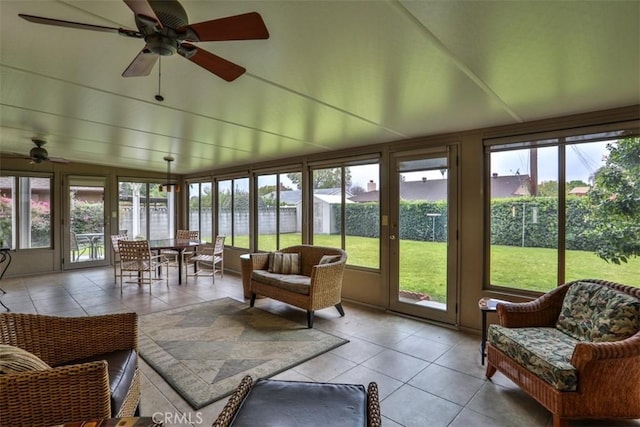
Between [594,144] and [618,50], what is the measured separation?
151 cm

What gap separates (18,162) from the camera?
6.54 meters

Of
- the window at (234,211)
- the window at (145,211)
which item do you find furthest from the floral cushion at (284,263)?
the window at (145,211)

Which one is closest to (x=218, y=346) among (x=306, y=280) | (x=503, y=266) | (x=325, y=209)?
(x=306, y=280)

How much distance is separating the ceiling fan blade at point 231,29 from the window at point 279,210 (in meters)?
4.28

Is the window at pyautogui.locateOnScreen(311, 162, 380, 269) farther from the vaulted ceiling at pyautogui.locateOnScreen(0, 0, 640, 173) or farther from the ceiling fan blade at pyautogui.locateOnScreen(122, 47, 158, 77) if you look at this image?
the ceiling fan blade at pyautogui.locateOnScreen(122, 47, 158, 77)

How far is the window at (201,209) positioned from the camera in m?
8.02

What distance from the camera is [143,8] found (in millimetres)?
1288

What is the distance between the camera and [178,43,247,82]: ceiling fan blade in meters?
1.62

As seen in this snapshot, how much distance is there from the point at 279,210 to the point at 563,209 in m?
A: 4.39

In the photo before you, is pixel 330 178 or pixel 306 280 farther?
pixel 330 178

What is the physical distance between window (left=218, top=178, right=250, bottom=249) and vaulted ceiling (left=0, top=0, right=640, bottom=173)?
10.1 feet

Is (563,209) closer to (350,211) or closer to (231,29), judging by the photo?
(350,211)

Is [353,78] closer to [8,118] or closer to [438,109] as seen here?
[438,109]

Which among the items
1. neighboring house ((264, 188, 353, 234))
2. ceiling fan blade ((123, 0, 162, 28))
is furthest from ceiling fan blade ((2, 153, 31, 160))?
ceiling fan blade ((123, 0, 162, 28))
